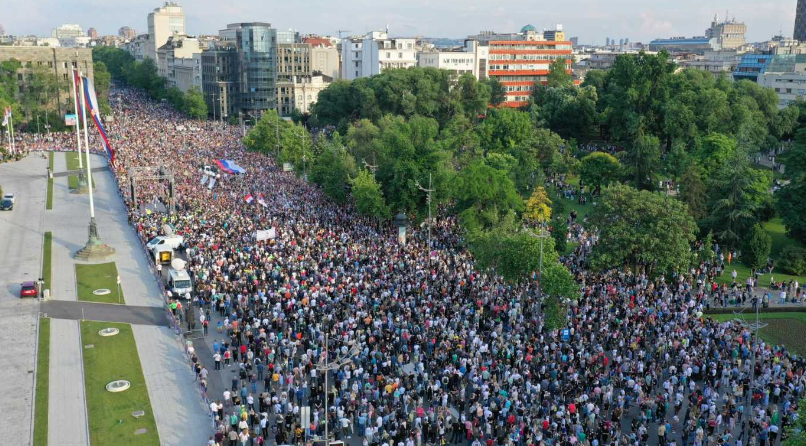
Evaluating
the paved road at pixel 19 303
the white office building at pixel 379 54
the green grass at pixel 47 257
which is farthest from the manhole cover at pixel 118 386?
the white office building at pixel 379 54

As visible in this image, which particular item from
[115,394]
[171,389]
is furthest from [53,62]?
[171,389]

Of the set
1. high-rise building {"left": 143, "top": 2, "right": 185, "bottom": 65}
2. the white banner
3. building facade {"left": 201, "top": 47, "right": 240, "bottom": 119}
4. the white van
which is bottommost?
the white van

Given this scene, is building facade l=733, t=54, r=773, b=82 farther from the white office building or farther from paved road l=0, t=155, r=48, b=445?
paved road l=0, t=155, r=48, b=445

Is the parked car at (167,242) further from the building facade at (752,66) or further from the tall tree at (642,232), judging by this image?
the building facade at (752,66)


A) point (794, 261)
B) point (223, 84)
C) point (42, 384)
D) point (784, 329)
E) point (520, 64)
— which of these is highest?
point (520, 64)

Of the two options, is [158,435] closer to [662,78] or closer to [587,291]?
[587,291]

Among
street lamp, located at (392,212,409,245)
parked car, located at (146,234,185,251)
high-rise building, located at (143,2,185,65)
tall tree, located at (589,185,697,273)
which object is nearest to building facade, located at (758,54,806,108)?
tall tree, located at (589,185,697,273)

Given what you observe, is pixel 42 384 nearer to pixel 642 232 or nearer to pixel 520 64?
pixel 642 232

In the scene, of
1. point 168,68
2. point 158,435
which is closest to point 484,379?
point 158,435
